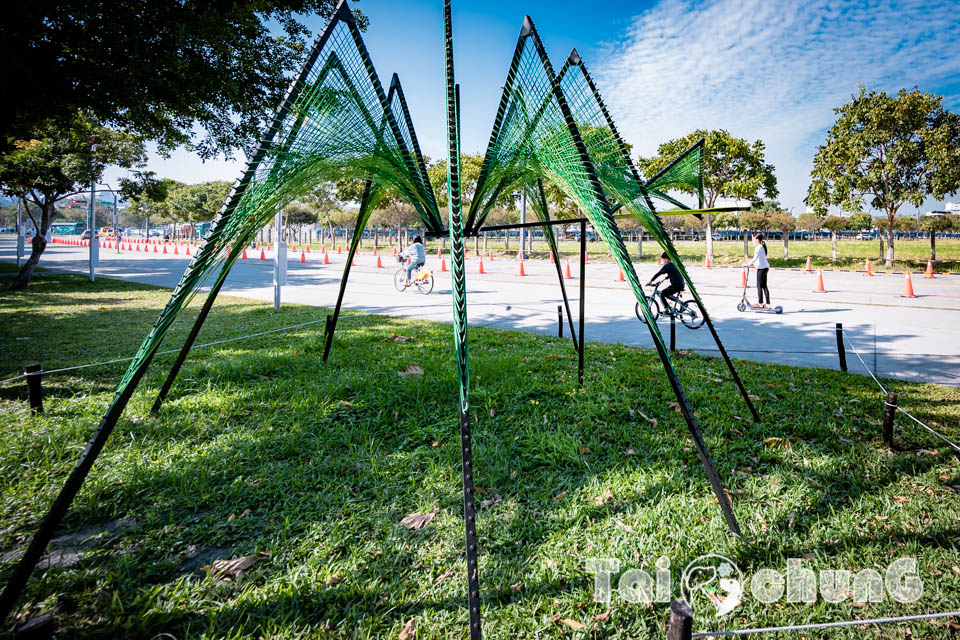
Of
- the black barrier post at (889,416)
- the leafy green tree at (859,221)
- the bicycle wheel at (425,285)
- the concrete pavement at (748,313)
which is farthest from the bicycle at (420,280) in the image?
the leafy green tree at (859,221)

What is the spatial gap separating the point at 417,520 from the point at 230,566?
3.35ft

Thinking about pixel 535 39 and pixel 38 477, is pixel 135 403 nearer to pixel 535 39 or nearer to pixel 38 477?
pixel 38 477

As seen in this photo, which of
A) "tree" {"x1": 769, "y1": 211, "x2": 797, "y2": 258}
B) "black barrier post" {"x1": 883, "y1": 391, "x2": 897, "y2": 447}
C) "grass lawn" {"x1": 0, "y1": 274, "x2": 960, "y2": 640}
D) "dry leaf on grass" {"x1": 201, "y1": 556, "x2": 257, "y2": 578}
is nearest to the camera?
"grass lawn" {"x1": 0, "y1": 274, "x2": 960, "y2": 640}

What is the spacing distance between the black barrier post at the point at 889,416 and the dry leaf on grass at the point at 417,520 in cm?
339

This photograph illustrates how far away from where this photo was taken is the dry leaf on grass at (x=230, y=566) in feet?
8.45

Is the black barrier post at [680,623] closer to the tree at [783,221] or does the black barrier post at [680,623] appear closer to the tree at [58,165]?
the tree at [58,165]

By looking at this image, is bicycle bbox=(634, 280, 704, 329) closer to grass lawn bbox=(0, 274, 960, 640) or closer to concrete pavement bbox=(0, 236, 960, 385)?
concrete pavement bbox=(0, 236, 960, 385)

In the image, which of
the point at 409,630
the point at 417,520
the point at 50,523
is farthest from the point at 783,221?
the point at 50,523

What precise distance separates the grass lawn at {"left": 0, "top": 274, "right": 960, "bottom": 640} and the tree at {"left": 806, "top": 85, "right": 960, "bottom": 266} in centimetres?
1915

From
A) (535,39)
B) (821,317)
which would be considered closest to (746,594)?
(535,39)

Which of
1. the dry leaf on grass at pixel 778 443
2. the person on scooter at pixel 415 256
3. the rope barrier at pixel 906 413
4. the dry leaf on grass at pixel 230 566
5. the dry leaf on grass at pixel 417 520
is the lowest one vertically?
the dry leaf on grass at pixel 230 566

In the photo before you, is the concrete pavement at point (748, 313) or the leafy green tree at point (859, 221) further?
the leafy green tree at point (859, 221)

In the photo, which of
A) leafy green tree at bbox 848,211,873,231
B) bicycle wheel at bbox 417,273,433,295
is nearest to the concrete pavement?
bicycle wheel at bbox 417,273,433,295

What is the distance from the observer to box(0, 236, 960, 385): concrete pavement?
6930mm
